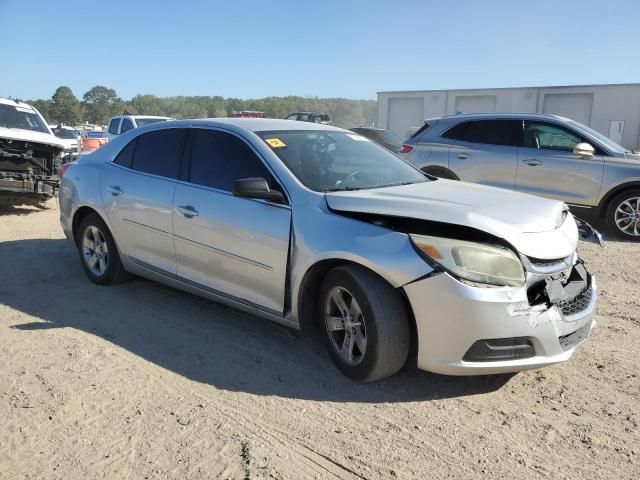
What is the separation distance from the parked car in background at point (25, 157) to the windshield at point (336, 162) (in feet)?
22.1

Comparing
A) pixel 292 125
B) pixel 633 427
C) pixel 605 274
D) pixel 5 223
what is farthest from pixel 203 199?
pixel 5 223

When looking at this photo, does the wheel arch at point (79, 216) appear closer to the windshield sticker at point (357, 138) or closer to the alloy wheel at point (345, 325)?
the windshield sticker at point (357, 138)

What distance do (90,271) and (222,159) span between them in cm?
214

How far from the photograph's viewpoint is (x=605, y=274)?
19.3 ft

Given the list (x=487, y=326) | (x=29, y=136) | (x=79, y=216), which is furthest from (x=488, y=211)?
(x=29, y=136)

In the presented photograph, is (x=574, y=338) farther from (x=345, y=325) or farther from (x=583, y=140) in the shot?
(x=583, y=140)

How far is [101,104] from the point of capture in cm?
7144

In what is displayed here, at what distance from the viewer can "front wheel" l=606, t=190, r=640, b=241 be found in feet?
25.5

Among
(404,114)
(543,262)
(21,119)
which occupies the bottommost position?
(543,262)

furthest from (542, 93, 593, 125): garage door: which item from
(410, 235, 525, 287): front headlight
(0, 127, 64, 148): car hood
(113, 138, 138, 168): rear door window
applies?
(410, 235, 525, 287): front headlight

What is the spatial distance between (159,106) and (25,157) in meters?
62.2

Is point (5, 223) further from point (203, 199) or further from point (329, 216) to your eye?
point (329, 216)

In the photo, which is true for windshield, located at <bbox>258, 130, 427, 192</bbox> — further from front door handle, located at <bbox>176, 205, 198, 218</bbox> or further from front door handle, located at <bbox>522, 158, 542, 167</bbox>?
front door handle, located at <bbox>522, 158, 542, 167</bbox>

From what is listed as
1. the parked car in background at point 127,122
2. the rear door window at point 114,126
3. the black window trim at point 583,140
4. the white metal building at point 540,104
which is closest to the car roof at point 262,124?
the black window trim at point 583,140
